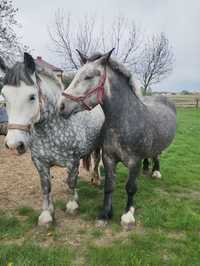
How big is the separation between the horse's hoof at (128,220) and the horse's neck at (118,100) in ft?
4.14

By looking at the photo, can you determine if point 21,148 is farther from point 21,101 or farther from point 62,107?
point 62,107

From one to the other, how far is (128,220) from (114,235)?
29cm

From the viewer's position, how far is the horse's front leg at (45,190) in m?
3.74

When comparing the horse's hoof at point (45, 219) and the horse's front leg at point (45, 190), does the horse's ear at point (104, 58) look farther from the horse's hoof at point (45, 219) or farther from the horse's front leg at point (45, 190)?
the horse's hoof at point (45, 219)

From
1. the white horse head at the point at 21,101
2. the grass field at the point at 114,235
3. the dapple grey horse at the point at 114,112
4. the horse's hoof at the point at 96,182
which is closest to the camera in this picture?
the white horse head at the point at 21,101

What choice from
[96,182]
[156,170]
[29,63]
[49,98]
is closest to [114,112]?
[49,98]

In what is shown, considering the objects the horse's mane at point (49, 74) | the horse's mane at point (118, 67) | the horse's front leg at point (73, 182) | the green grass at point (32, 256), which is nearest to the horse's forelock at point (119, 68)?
the horse's mane at point (118, 67)

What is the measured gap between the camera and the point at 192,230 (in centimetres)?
379

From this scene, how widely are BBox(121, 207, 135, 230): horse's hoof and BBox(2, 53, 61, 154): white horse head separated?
1645 mm

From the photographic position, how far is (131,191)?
3.90 metres

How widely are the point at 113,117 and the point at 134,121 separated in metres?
0.27

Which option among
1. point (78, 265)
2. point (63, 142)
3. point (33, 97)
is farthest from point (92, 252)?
point (33, 97)

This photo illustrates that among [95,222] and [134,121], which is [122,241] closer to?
[95,222]

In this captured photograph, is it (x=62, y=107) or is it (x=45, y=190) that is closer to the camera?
(x=62, y=107)
